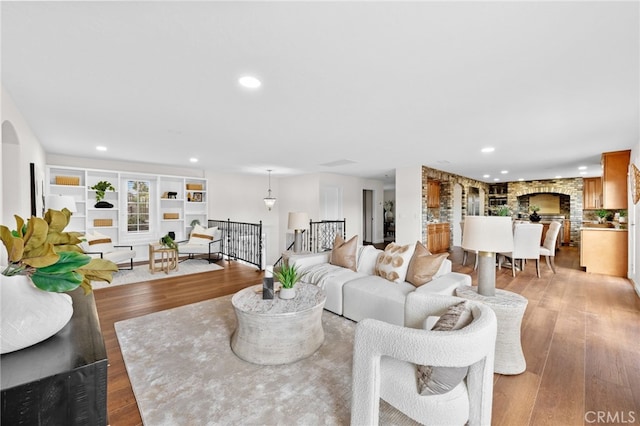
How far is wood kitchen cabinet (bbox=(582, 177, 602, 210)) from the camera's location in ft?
26.9

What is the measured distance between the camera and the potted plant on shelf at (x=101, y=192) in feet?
19.0

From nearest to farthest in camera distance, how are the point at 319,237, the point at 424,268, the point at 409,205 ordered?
the point at 424,268 → the point at 409,205 → the point at 319,237

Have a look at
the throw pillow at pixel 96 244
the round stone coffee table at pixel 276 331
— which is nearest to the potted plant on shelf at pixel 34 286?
the round stone coffee table at pixel 276 331

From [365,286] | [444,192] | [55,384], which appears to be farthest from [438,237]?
[55,384]

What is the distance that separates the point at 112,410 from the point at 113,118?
304cm

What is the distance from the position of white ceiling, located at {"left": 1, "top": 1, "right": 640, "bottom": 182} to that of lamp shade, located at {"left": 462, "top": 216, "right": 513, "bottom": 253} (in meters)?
1.16

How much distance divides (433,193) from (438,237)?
1237 mm

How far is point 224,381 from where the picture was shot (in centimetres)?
202

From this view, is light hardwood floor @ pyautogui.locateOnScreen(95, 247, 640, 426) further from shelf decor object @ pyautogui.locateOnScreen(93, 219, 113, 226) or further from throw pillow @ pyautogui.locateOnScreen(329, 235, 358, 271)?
shelf decor object @ pyautogui.locateOnScreen(93, 219, 113, 226)

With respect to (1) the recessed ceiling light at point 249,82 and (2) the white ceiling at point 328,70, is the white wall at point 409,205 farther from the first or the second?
(1) the recessed ceiling light at point 249,82

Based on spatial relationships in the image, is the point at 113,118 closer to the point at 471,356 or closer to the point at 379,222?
the point at 471,356

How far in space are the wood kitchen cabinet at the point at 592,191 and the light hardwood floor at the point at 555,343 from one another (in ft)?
16.0

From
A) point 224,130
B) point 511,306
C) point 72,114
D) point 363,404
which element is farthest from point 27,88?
point 511,306

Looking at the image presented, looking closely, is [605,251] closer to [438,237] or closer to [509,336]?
[438,237]
